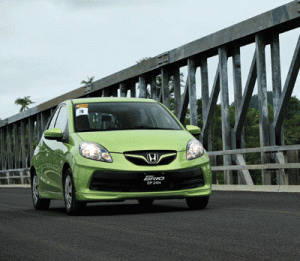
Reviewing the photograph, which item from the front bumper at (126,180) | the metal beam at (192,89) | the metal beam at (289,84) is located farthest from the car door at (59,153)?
the metal beam at (192,89)

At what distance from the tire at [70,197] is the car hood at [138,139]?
56 centimetres

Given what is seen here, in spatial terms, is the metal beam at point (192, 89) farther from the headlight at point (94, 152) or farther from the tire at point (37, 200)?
the headlight at point (94, 152)

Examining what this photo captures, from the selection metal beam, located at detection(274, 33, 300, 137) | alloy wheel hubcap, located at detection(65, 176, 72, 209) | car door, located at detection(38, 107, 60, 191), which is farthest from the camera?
metal beam, located at detection(274, 33, 300, 137)

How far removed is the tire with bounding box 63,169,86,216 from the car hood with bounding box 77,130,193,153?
56 cm

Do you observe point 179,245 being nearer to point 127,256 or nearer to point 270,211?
point 127,256

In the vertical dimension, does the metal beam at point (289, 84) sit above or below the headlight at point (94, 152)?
above

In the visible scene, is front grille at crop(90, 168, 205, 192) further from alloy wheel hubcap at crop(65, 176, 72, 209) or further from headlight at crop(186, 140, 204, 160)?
alloy wheel hubcap at crop(65, 176, 72, 209)

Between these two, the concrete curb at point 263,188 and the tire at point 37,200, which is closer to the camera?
the tire at point 37,200

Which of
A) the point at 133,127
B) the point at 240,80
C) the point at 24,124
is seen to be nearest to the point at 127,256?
the point at 133,127

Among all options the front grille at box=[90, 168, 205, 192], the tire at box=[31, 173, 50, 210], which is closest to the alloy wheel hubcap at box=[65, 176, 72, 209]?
the front grille at box=[90, 168, 205, 192]

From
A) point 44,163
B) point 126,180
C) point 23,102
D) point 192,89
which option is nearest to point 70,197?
point 126,180

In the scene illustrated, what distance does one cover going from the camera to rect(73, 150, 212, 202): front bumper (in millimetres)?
8203

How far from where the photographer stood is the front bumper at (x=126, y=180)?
8.20 metres

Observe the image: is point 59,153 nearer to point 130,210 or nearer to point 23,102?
point 130,210
